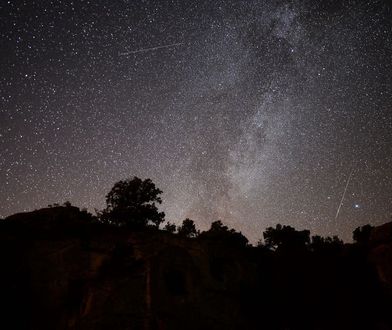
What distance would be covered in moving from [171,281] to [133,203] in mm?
18025

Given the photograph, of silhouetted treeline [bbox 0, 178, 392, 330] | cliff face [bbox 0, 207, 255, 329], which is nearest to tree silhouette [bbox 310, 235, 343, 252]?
silhouetted treeline [bbox 0, 178, 392, 330]

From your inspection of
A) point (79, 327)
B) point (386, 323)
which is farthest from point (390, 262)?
point (79, 327)

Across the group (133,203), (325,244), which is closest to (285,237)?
(325,244)

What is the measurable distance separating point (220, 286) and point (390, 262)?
13844mm

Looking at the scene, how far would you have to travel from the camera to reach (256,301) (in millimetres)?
28047

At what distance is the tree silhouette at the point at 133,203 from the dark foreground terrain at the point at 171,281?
32.0ft

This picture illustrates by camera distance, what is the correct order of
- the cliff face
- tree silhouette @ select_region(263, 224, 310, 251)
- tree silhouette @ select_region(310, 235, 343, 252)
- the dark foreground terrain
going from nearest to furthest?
the cliff face
the dark foreground terrain
tree silhouette @ select_region(310, 235, 343, 252)
tree silhouette @ select_region(263, 224, 310, 251)

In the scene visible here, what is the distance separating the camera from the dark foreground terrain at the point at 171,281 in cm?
2116

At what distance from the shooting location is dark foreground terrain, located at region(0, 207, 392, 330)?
21156 mm

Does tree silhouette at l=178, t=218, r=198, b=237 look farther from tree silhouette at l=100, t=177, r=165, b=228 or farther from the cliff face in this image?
the cliff face

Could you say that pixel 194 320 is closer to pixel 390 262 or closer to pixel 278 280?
pixel 278 280

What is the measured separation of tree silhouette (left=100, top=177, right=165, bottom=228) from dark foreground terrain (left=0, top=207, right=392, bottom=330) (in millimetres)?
9756

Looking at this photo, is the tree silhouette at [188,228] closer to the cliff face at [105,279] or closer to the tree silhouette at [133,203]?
the tree silhouette at [133,203]

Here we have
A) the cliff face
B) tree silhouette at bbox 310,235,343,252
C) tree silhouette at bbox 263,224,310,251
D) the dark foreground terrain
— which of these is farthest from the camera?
tree silhouette at bbox 263,224,310,251
